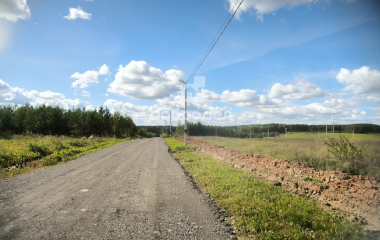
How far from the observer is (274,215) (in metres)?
4.27

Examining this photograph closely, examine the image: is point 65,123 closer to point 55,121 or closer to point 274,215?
point 55,121

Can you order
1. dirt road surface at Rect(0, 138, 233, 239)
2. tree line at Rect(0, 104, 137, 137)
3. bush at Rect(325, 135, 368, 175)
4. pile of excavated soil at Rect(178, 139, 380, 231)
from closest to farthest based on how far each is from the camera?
1. dirt road surface at Rect(0, 138, 233, 239)
2. pile of excavated soil at Rect(178, 139, 380, 231)
3. bush at Rect(325, 135, 368, 175)
4. tree line at Rect(0, 104, 137, 137)

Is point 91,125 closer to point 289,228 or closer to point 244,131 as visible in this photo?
point 244,131

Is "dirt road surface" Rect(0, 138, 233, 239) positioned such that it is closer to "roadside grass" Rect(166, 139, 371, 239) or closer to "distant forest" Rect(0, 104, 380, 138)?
"roadside grass" Rect(166, 139, 371, 239)

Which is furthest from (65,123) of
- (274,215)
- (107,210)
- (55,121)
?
(274,215)

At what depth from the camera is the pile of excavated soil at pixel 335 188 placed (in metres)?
4.42

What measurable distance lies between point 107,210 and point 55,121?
54.2m

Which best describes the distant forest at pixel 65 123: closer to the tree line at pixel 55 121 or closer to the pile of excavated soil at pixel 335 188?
the tree line at pixel 55 121

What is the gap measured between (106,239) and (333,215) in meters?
4.35

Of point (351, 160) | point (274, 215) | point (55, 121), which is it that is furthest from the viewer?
point (55, 121)

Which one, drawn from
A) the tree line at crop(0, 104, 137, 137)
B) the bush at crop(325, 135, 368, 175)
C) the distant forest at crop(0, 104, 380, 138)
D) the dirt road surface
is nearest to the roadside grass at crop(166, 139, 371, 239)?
the dirt road surface

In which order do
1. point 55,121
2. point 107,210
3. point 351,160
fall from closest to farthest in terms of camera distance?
point 107,210 → point 351,160 → point 55,121

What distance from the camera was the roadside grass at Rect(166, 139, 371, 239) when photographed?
3.58 metres

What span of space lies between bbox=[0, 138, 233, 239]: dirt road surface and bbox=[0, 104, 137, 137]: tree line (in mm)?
43739
